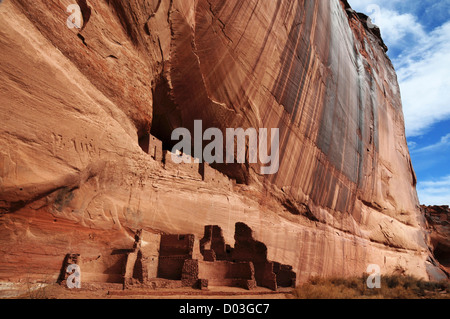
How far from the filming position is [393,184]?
998 inches

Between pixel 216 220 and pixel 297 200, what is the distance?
487cm

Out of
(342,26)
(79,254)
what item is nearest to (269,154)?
(79,254)

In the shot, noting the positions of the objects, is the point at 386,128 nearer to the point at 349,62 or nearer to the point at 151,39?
the point at 349,62

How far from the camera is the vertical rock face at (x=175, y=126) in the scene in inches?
290

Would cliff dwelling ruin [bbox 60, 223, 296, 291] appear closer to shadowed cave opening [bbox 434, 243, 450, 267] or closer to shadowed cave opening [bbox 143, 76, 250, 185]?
shadowed cave opening [bbox 143, 76, 250, 185]

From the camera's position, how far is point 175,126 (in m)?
13.4
